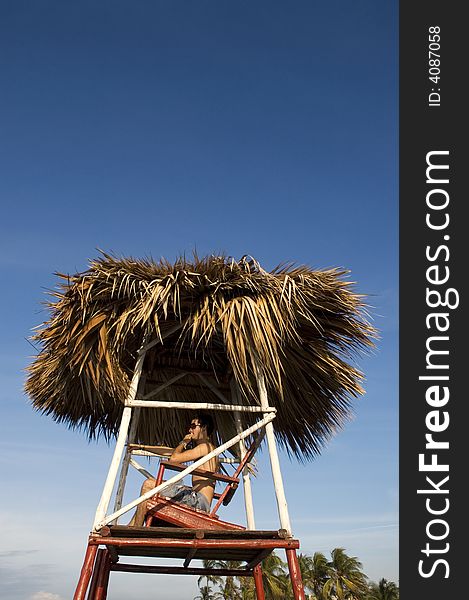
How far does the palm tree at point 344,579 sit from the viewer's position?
115 ft

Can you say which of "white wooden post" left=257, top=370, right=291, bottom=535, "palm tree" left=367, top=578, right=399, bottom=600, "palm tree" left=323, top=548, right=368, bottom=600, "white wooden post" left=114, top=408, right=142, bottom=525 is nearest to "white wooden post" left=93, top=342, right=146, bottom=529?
"white wooden post" left=114, top=408, right=142, bottom=525

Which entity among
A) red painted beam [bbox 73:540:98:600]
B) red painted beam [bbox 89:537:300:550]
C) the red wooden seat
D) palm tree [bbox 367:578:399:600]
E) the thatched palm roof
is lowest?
palm tree [bbox 367:578:399:600]

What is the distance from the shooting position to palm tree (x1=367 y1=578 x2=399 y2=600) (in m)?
42.2

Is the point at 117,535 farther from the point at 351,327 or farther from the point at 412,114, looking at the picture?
the point at 412,114

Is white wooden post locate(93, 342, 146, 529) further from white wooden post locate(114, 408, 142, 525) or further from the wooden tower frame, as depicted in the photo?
white wooden post locate(114, 408, 142, 525)

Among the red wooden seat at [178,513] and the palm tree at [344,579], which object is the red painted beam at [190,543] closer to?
the red wooden seat at [178,513]

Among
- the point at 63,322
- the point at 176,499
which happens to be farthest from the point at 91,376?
the point at 176,499

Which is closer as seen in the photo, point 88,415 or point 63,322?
point 63,322

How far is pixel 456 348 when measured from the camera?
6031 mm

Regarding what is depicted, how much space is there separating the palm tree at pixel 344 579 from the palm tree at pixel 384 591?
6323 millimetres

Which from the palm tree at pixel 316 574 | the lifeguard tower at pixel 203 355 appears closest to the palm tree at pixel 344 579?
the palm tree at pixel 316 574

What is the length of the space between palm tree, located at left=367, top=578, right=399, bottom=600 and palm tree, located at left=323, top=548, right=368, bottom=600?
632 cm

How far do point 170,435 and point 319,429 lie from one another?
2.12 meters

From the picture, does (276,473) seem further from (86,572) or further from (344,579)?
(344,579)
